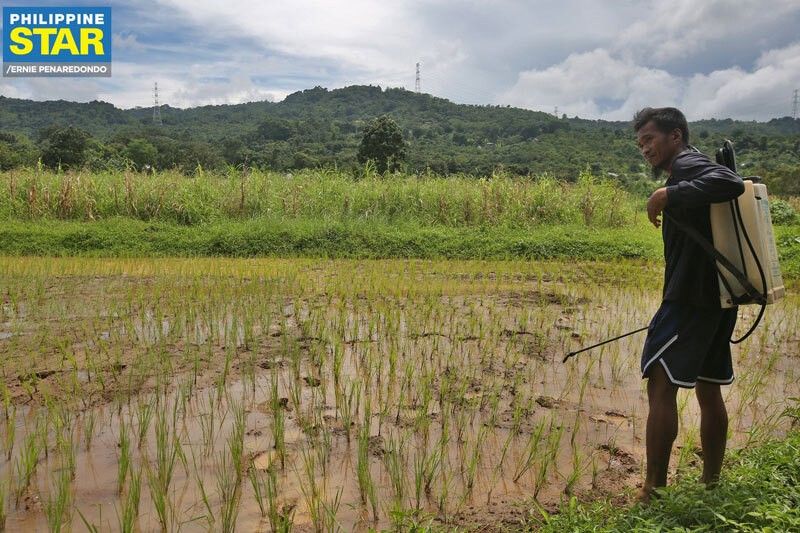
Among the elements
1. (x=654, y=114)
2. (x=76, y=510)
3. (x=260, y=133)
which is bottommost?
(x=76, y=510)

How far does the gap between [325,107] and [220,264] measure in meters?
68.5

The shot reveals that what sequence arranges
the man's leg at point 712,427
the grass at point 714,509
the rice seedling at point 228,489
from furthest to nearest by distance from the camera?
the man's leg at point 712,427
the rice seedling at point 228,489
the grass at point 714,509

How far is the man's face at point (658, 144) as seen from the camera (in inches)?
94.0

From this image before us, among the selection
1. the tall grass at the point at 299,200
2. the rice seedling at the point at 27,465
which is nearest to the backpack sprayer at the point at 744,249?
the rice seedling at the point at 27,465

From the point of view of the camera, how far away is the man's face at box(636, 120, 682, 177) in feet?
7.84

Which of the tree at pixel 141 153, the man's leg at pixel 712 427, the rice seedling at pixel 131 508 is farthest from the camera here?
the tree at pixel 141 153

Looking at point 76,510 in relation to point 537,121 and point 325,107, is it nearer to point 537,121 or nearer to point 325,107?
point 537,121

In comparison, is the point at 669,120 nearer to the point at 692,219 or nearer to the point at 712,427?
the point at 692,219

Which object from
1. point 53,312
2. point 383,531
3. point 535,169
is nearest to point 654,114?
point 383,531

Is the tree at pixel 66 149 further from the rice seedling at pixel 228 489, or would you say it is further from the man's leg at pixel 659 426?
the man's leg at pixel 659 426

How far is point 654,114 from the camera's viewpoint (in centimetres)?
241

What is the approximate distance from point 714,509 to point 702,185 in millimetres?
1204

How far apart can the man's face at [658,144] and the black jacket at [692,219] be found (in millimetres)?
56

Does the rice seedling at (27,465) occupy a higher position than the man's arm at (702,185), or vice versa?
the man's arm at (702,185)
